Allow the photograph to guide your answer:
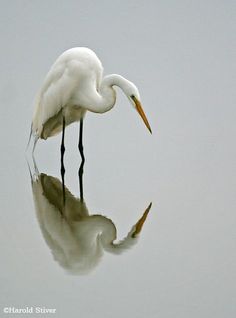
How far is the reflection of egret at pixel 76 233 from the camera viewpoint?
14.4 ft

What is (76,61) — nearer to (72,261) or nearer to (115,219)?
(115,219)

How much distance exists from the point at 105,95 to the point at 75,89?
433 millimetres

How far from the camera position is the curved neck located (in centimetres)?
762

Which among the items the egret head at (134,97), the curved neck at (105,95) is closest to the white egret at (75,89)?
the curved neck at (105,95)

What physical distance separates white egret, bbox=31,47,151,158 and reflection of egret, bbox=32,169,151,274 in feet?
5.93

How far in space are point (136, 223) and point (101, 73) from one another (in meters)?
3.17

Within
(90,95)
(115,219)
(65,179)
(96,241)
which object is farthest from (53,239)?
(90,95)

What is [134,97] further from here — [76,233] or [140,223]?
[76,233]

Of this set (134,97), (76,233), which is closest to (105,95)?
(134,97)

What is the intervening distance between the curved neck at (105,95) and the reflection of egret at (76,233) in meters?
1.69

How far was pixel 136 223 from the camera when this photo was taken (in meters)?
5.38

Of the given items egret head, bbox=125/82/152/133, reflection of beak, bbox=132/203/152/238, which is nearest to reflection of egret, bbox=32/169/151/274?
reflection of beak, bbox=132/203/152/238

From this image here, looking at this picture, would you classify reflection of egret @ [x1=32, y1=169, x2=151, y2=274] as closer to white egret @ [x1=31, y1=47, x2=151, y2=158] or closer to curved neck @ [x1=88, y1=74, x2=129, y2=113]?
curved neck @ [x1=88, y1=74, x2=129, y2=113]

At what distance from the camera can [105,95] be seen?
25.8ft
